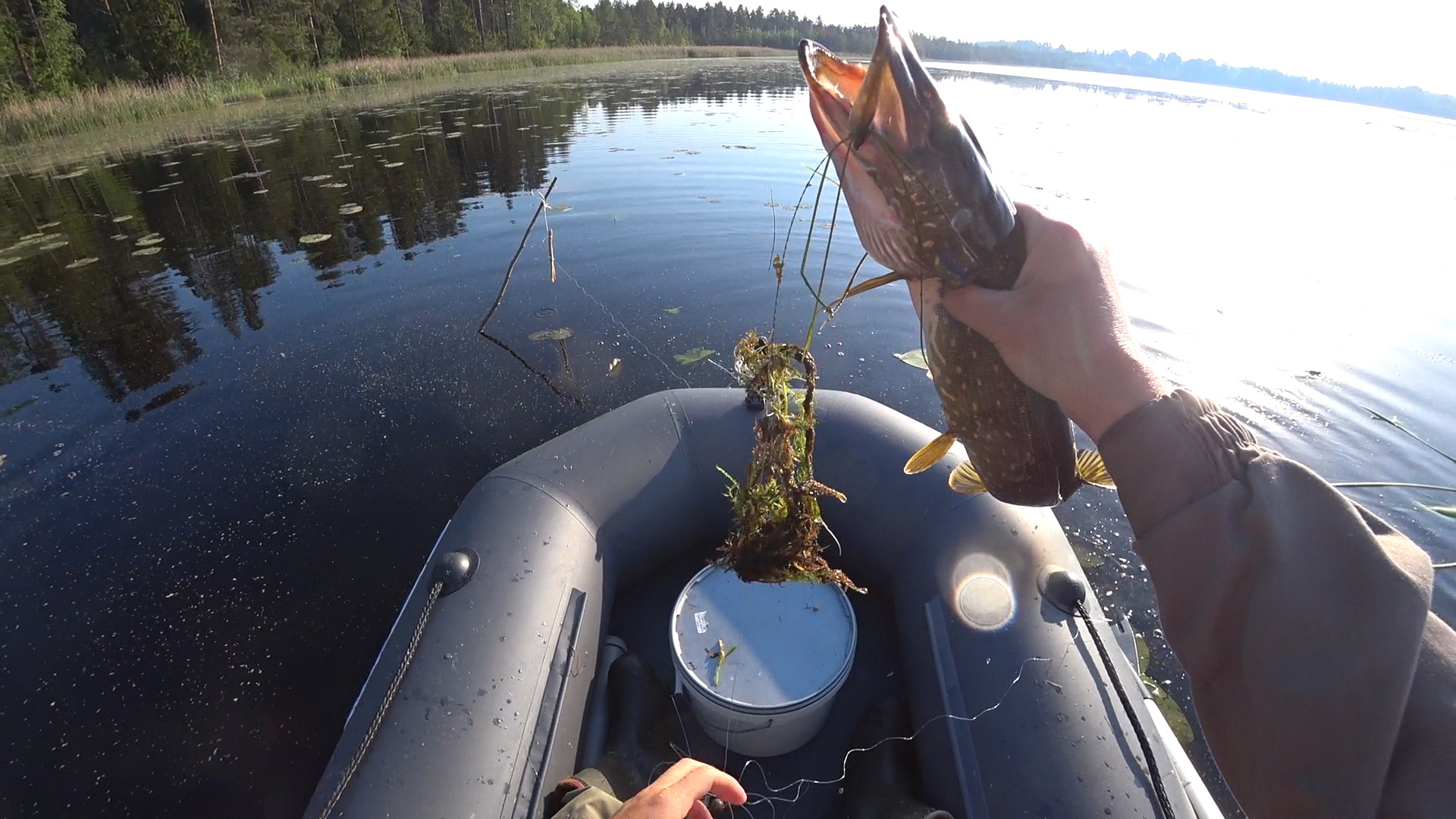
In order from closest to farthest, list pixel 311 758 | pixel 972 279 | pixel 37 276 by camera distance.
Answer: pixel 972 279 < pixel 311 758 < pixel 37 276

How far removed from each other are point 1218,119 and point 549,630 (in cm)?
3259

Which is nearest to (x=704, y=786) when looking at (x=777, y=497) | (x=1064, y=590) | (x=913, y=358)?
(x=777, y=497)

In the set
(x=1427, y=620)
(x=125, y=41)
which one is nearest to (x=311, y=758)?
(x=1427, y=620)

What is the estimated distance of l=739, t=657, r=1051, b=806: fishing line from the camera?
2.16 m

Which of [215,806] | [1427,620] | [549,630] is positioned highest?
[1427,620]

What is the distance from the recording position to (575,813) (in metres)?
1.64

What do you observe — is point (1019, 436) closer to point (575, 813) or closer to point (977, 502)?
point (977, 502)

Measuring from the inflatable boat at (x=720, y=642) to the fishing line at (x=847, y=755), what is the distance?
10mm

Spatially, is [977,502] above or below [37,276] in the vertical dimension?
above

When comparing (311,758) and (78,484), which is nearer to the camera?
(311,758)

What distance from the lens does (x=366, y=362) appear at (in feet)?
18.1

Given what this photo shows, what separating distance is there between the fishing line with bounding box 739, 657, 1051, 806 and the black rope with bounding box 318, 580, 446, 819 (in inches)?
52.7

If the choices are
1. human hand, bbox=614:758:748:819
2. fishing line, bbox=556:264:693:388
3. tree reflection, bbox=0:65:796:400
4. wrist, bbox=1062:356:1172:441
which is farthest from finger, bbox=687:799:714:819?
tree reflection, bbox=0:65:796:400

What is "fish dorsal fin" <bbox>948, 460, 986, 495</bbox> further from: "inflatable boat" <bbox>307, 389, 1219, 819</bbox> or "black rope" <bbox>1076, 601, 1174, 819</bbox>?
"black rope" <bbox>1076, 601, 1174, 819</bbox>
